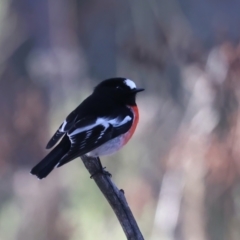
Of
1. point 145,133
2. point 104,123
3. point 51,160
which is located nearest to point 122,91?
point 104,123

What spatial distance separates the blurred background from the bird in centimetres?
63

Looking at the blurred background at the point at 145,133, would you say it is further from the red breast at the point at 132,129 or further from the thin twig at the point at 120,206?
the thin twig at the point at 120,206

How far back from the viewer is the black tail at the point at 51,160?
8.62 feet

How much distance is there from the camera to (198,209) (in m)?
3.88

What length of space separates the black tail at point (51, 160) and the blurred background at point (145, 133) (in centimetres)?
122

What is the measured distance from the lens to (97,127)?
2.95 metres

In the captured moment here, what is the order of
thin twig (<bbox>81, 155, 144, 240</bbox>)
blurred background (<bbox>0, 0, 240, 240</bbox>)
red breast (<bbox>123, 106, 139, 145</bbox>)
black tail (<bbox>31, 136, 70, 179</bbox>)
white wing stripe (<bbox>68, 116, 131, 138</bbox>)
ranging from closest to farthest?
thin twig (<bbox>81, 155, 144, 240</bbox>) < black tail (<bbox>31, 136, 70, 179</bbox>) < white wing stripe (<bbox>68, 116, 131, 138</bbox>) < red breast (<bbox>123, 106, 139, 145</bbox>) < blurred background (<bbox>0, 0, 240, 240</bbox>)

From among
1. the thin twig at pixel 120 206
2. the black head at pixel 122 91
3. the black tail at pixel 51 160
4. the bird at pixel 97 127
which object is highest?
the black head at pixel 122 91

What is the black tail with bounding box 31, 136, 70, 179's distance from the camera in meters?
2.63

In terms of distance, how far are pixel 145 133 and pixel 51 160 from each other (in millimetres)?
1597

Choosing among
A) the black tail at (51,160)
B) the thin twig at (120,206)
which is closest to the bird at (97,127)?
the black tail at (51,160)

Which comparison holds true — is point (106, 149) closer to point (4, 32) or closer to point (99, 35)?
point (4, 32)

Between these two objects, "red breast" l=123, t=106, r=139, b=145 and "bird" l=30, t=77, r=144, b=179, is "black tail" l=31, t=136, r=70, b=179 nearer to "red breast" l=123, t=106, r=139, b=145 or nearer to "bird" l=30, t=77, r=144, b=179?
"bird" l=30, t=77, r=144, b=179

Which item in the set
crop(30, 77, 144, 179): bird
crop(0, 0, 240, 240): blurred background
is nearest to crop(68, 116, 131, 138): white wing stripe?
crop(30, 77, 144, 179): bird
